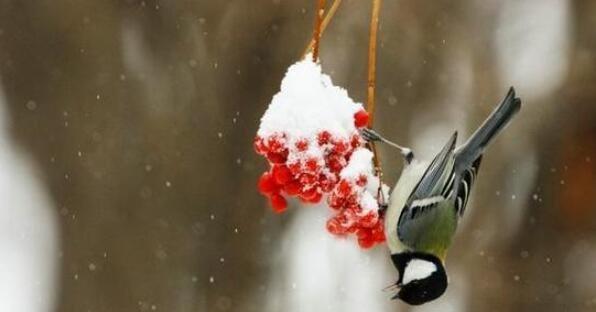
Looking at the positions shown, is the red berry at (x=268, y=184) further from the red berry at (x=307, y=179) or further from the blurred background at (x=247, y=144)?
the blurred background at (x=247, y=144)

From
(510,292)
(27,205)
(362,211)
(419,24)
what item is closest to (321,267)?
(510,292)

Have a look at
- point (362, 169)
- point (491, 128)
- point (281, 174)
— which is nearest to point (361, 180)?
point (362, 169)

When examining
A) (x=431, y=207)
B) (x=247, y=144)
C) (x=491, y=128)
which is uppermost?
(x=247, y=144)

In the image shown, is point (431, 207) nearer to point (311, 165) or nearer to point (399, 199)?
point (399, 199)

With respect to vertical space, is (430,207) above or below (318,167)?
above

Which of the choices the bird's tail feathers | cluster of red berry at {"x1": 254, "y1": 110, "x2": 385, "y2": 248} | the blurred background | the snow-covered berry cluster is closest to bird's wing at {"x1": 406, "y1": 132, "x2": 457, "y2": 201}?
the bird's tail feathers

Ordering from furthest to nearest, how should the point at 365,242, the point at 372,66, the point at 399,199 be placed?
1. the point at 399,199
2. the point at 365,242
3. the point at 372,66

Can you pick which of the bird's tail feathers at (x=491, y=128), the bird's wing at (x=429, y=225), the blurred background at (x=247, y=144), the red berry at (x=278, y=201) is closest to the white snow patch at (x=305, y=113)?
the red berry at (x=278, y=201)
